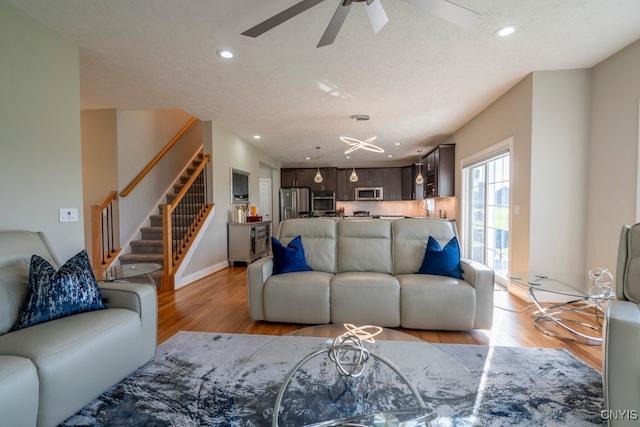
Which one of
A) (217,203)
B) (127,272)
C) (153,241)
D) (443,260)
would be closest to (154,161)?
(217,203)

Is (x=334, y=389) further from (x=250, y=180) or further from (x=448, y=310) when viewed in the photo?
(x=250, y=180)

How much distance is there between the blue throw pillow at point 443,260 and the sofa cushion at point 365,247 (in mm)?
384

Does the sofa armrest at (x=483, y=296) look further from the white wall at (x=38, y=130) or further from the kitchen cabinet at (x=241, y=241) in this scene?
the kitchen cabinet at (x=241, y=241)

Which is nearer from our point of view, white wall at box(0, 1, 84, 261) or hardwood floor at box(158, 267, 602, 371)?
white wall at box(0, 1, 84, 261)

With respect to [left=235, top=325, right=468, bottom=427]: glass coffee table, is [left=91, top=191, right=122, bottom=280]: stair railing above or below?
above

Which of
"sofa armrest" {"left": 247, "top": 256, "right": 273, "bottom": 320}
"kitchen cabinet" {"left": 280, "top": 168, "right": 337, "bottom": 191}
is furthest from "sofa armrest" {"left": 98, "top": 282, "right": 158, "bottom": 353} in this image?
"kitchen cabinet" {"left": 280, "top": 168, "right": 337, "bottom": 191}

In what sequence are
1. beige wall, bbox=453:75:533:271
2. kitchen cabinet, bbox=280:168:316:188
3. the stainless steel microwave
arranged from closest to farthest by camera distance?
1. beige wall, bbox=453:75:533:271
2. the stainless steel microwave
3. kitchen cabinet, bbox=280:168:316:188

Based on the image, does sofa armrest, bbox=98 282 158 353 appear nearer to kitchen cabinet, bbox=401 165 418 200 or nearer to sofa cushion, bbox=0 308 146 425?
sofa cushion, bbox=0 308 146 425

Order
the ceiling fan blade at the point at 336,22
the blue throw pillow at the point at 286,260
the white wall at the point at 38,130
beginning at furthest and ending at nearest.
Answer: the blue throw pillow at the point at 286,260 → the white wall at the point at 38,130 → the ceiling fan blade at the point at 336,22

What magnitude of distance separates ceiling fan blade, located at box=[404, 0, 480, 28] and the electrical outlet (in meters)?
3.16

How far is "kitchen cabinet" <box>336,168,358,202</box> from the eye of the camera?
30.1 feet

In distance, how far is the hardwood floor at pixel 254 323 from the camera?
2.41m

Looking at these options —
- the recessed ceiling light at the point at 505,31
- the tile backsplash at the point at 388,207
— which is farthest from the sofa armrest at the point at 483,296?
the tile backsplash at the point at 388,207

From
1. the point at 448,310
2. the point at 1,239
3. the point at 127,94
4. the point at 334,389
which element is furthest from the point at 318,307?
the point at 127,94
